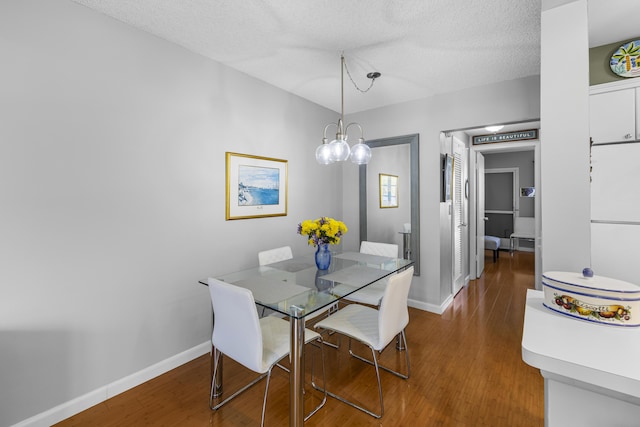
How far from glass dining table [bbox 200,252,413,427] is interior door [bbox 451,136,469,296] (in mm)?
1845

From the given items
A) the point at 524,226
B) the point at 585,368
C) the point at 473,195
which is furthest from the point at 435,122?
the point at 524,226

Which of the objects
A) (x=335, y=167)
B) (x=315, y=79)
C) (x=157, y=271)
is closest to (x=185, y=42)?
(x=315, y=79)

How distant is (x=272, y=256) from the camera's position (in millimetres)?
2785

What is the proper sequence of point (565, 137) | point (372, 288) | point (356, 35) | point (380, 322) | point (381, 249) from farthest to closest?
point (381, 249), point (372, 288), point (356, 35), point (380, 322), point (565, 137)

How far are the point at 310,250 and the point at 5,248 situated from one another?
2.66 meters

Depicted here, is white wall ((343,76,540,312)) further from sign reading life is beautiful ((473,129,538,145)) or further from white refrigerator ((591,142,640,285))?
sign reading life is beautiful ((473,129,538,145))

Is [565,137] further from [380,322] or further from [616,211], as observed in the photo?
[380,322]

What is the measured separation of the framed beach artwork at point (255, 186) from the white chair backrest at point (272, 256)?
45 cm

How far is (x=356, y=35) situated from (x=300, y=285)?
193cm

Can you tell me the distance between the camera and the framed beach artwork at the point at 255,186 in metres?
2.77

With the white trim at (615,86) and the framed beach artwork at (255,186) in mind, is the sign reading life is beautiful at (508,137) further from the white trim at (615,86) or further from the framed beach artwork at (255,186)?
the framed beach artwork at (255,186)

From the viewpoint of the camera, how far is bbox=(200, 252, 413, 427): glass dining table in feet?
5.09

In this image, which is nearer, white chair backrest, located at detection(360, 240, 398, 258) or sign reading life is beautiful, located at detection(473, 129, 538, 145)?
white chair backrest, located at detection(360, 240, 398, 258)

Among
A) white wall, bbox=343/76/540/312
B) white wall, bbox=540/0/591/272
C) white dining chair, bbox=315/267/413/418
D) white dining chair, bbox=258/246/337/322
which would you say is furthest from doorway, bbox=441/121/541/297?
white wall, bbox=540/0/591/272
